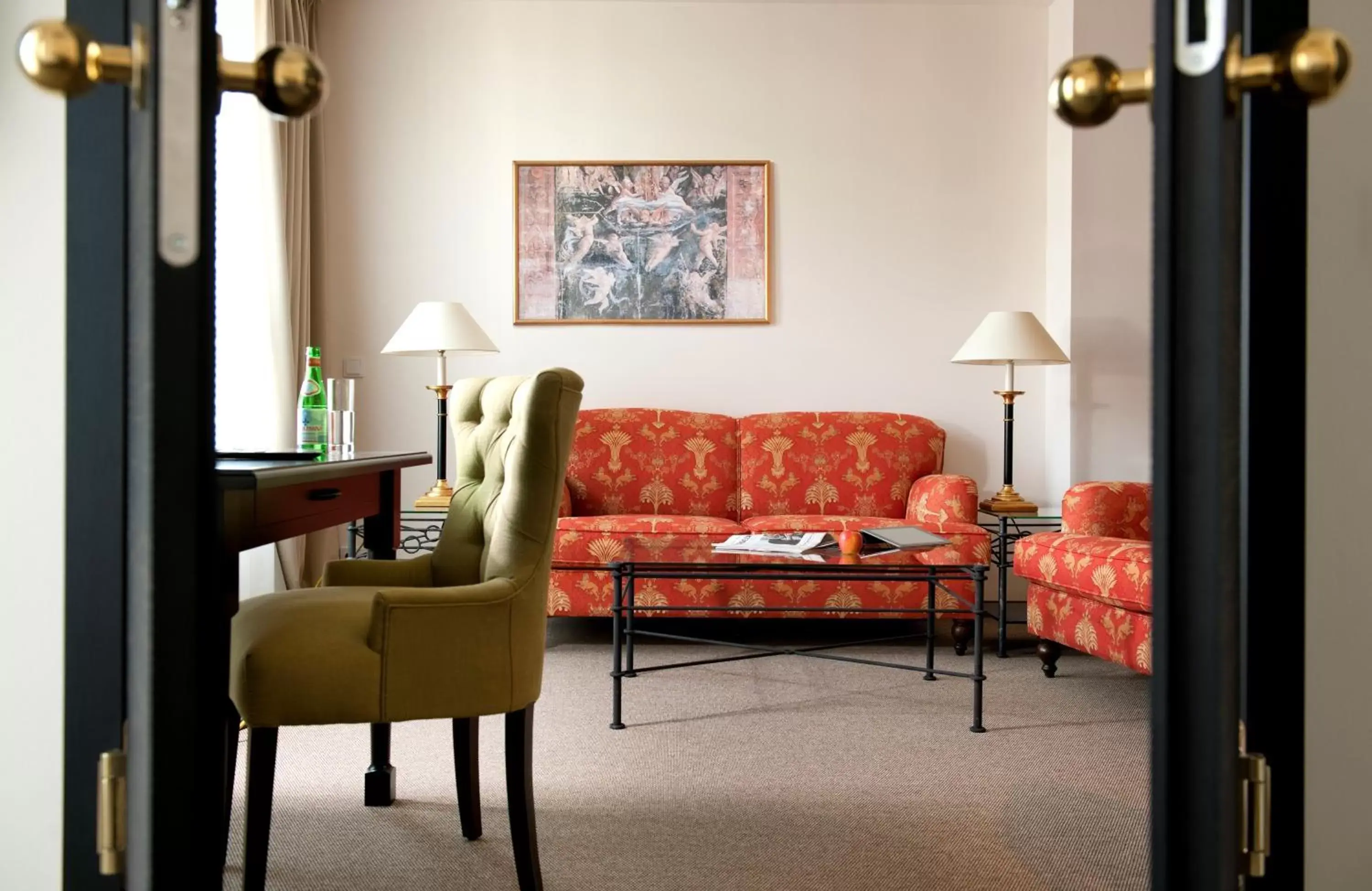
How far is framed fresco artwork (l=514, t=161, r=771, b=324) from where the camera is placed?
183 inches

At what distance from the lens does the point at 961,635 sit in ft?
12.3

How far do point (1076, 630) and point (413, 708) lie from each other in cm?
231

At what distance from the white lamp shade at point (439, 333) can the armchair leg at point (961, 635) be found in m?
2.07

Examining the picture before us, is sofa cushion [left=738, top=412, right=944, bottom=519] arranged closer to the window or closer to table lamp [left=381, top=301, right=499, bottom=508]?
table lamp [left=381, top=301, right=499, bottom=508]

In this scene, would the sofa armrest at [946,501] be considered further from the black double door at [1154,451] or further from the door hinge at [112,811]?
the door hinge at [112,811]

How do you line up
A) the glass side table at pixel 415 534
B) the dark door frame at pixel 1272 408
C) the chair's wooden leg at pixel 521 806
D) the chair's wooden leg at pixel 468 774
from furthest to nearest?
1. the glass side table at pixel 415 534
2. the chair's wooden leg at pixel 468 774
3. the chair's wooden leg at pixel 521 806
4. the dark door frame at pixel 1272 408

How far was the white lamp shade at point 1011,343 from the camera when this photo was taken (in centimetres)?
399

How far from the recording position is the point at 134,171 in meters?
0.67

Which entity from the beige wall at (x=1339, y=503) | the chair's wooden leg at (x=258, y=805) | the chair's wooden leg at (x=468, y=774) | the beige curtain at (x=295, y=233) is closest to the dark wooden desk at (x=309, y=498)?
the chair's wooden leg at (x=258, y=805)

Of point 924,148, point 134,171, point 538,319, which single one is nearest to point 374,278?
point 538,319

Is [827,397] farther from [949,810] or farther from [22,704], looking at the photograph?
[22,704]

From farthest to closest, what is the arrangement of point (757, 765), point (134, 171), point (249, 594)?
point (249, 594), point (757, 765), point (134, 171)

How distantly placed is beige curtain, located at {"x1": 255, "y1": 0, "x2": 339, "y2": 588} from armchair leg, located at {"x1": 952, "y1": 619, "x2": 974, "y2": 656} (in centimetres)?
255

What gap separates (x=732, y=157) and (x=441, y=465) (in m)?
1.94
